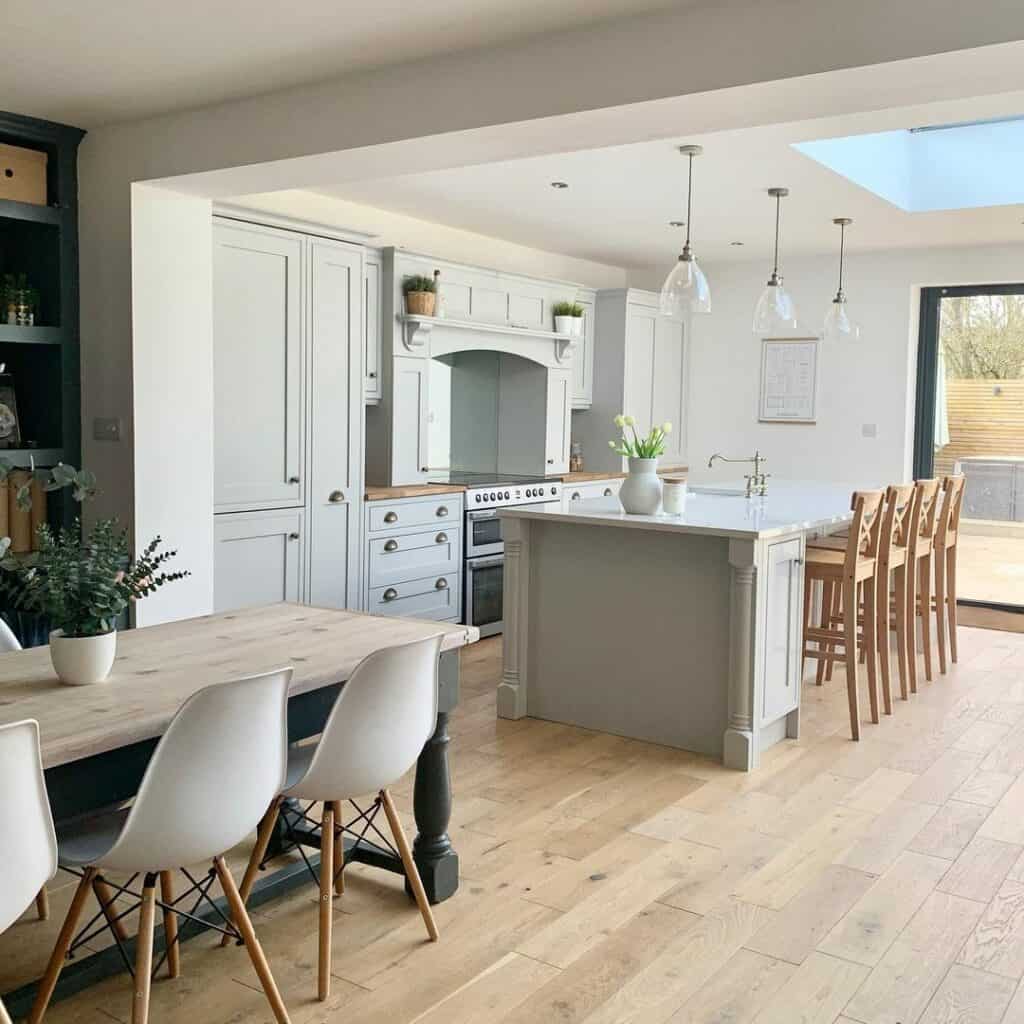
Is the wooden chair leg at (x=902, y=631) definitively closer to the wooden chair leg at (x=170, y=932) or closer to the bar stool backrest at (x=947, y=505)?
the bar stool backrest at (x=947, y=505)

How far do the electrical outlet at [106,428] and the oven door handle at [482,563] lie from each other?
91.5 inches

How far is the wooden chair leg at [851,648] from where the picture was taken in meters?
4.55

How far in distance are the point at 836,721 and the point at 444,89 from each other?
122 inches

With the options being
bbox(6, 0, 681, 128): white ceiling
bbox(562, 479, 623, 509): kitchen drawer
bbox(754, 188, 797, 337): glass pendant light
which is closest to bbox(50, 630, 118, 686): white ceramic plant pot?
→ bbox(6, 0, 681, 128): white ceiling

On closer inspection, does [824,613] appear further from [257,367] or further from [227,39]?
[227,39]

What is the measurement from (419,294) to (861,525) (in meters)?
2.67

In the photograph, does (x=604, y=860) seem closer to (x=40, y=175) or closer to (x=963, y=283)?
(x=40, y=175)

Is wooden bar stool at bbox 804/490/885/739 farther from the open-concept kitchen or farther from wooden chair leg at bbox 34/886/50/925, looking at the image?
wooden chair leg at bbox 34/886/50/925

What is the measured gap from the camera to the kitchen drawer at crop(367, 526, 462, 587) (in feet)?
18.6

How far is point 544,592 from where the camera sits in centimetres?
476

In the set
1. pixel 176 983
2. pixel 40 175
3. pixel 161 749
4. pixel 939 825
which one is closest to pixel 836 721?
pixel 939 825

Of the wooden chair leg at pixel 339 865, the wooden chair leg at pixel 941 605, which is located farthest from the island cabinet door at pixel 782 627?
the wooden chair leg at pixel 339 865

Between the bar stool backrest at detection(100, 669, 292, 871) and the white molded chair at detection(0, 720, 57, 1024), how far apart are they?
0.24 meters

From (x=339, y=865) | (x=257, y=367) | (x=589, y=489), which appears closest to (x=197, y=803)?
(x=339, y=865)
